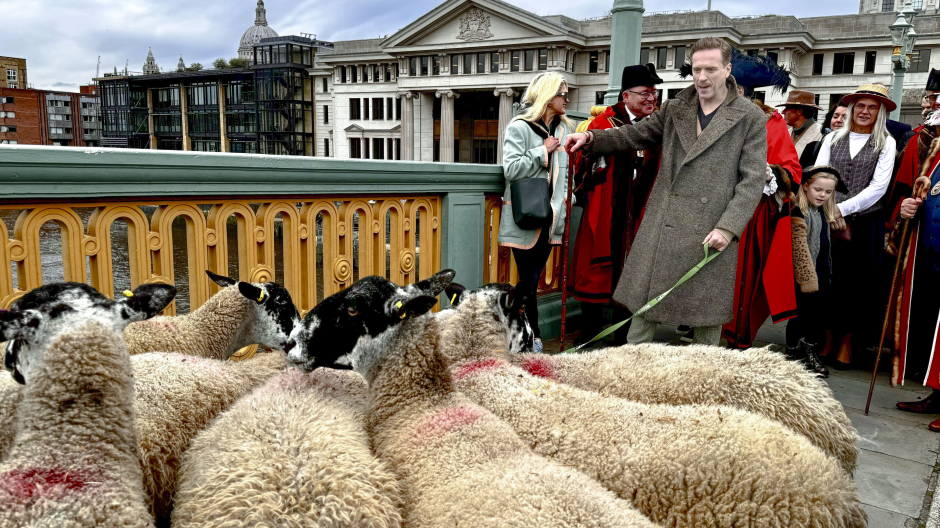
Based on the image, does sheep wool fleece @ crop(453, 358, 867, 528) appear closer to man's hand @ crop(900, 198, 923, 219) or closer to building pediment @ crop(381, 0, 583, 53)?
man's hand @ crop(900, 198, 923, 219)

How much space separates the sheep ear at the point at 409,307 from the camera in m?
2.52

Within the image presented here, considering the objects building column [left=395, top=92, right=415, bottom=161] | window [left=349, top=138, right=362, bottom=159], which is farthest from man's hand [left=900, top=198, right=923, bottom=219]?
window [left=349, top=138, right=362, bottom=159]

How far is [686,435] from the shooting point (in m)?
2.24

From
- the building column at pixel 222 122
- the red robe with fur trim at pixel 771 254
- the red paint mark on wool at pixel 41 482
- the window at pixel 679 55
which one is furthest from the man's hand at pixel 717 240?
the building column at pixel 222 122

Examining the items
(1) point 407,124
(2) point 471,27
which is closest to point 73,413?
(2) point 471,27

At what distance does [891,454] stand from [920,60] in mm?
56811

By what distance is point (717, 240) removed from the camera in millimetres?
3793

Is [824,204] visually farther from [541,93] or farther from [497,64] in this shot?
[497,64]

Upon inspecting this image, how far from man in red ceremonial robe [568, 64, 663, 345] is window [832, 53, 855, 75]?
55.6 m

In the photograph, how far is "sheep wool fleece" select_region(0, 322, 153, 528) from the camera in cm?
162

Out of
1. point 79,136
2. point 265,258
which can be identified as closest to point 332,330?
point 265,258

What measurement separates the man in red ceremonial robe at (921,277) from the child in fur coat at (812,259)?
1.60ft

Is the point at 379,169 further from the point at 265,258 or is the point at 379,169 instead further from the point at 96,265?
the point at 96,265

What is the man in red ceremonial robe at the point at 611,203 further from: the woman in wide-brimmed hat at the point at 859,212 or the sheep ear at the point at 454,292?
the sheep ear at the point at 454,292
